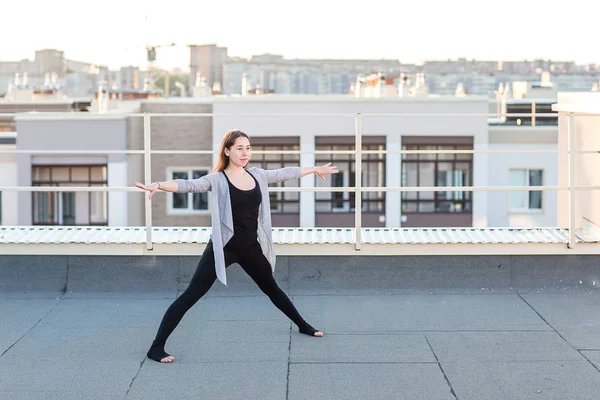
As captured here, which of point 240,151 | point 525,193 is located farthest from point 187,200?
point 240,151

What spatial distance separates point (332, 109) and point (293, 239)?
98.2 ft

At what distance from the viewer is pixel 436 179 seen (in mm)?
41500

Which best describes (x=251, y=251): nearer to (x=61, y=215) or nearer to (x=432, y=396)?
(x=432, y=396)

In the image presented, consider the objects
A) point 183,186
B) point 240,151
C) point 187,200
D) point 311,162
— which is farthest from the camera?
point 187,200

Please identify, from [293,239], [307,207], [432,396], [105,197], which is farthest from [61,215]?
[432,396]

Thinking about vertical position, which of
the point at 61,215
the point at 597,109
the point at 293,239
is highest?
the point at 597,109

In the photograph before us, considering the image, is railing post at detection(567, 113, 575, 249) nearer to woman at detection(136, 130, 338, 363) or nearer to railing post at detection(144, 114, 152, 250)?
woman at detection(136, 130, 338, 363)

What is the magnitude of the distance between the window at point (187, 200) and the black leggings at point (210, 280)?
3302 cm

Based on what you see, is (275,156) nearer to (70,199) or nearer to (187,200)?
(187,200)

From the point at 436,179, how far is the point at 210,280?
35260 mm

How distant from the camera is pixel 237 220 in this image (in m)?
6.77

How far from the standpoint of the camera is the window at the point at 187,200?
4016 centimetres

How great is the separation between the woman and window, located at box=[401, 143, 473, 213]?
111ft

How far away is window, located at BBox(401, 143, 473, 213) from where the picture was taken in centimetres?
4066
